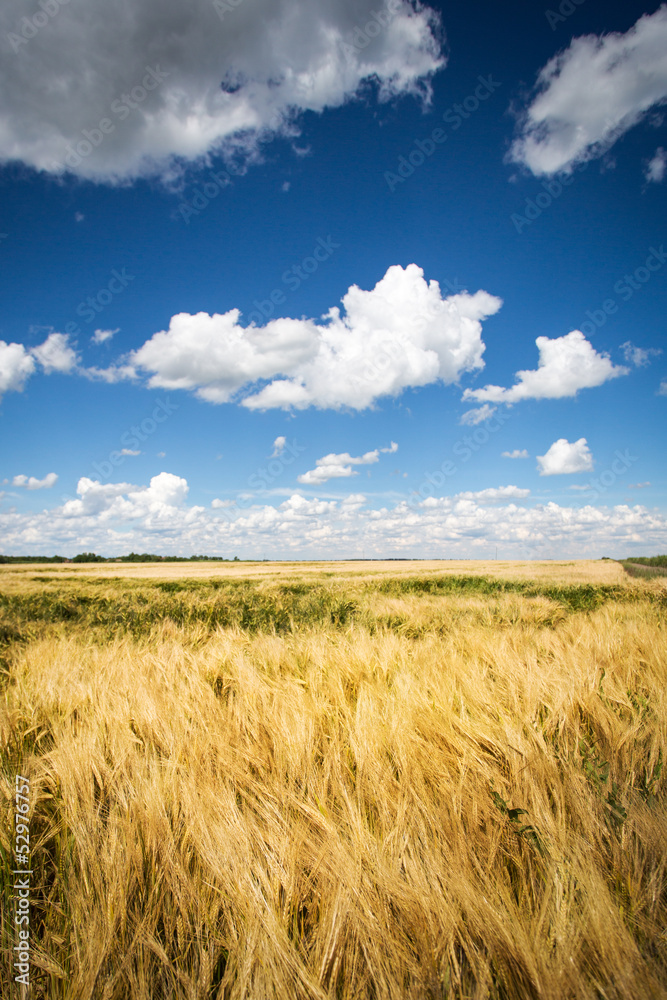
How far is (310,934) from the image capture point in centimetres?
115

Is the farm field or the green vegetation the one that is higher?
the farm field

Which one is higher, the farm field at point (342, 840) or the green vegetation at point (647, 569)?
the farm field at point (342, 840)

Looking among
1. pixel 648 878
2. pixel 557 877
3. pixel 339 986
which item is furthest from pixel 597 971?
pixel 339 986

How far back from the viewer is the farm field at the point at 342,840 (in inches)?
39.0

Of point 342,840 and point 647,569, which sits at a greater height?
point 342,840

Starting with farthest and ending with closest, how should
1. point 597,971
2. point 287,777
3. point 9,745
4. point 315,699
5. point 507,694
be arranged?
point 507,694, point 315,699, point 9,745, point 287,777, point 597,971

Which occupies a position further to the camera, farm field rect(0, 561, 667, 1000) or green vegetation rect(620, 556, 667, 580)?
green vegetation rect(620, 556, 667, 580)

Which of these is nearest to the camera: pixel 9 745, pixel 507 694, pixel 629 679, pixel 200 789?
pixel 200 789

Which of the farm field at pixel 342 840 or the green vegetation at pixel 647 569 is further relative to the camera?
the green vegetation at pixel 647 569

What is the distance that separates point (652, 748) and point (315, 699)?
1.62 meters

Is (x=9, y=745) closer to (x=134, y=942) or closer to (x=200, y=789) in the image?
(x=200, y=789)

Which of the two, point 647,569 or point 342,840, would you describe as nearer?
point 342,840

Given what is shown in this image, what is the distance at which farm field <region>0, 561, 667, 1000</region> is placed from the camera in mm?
990

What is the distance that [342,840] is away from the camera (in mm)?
1344
